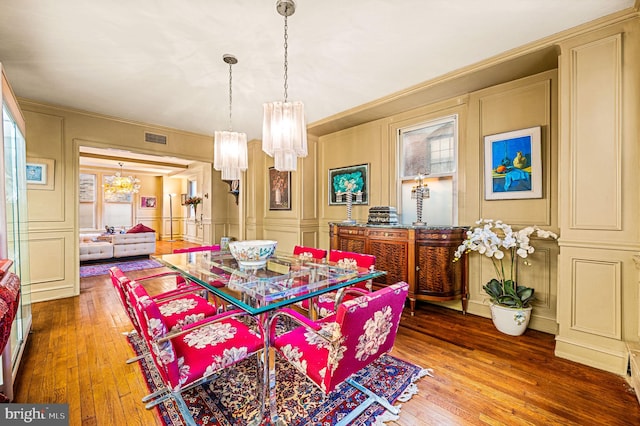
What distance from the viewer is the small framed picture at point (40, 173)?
3.66 meters

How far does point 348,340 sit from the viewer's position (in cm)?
124

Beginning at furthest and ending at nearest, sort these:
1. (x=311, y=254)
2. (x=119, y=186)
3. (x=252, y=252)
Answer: (x=119, y=186) → (x=311, y=254) → (x=252, y=252)

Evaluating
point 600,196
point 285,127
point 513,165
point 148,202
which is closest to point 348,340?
point 285,127

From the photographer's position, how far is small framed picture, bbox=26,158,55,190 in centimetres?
366

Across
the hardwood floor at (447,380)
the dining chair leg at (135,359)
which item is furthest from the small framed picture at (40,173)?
the dining chair leg at (135,359)

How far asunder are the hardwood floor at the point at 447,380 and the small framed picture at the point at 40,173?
191cm

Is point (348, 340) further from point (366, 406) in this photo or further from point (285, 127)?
point (285, 127)

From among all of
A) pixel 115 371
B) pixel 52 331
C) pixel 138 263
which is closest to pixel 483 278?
pixel 115 371

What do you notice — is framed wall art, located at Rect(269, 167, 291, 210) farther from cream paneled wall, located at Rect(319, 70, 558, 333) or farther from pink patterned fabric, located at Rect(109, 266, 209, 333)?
pink patterned fabric, located at Rect(109, 266, 209, 333)

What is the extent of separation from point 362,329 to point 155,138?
16.4ft

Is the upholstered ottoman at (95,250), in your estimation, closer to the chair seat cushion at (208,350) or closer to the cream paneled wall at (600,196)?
the chair seat cushion at (208,350)

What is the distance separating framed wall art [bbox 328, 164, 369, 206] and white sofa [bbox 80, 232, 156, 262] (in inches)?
201

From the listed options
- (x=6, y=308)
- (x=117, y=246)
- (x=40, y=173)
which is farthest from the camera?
(x=117, y=246)

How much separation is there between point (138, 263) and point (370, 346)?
6.68m
